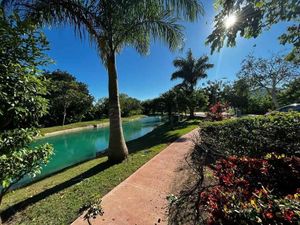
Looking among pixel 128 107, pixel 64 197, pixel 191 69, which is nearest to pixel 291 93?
pixel 191 69

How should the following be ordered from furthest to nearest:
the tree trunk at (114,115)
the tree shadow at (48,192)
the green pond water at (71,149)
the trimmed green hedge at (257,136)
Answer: the green pond water at (71,149) < the tree trunk at (114,115) < the trimmed green hedge at (257,136) < the tree shadow at (48,192)

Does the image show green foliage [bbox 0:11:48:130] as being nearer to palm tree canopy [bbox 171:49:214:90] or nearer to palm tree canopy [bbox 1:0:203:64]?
palm tree canopy [bbox 1:0:203:64]

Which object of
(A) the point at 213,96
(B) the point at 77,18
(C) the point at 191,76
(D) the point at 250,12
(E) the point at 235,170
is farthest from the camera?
(A) the point at 213,96

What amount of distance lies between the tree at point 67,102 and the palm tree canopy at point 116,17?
23285 mm

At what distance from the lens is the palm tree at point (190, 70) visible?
84.5 feet

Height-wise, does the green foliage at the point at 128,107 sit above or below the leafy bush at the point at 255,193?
above

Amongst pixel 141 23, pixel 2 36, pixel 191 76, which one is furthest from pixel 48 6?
pixel 191 76

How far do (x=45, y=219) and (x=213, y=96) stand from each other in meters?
34.0

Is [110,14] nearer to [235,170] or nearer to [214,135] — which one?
[214,135]

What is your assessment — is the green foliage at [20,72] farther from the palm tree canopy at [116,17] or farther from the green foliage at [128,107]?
the green foliage at [128,107]

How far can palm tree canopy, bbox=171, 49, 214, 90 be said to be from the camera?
25.8 m

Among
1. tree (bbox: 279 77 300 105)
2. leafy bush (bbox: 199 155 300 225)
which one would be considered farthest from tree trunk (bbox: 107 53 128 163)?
tree (bbox: 279 77 300 105)

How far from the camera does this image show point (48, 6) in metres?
6.52

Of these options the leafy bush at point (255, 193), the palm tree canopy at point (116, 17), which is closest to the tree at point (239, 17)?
the leafy bush at point (255, 193)
